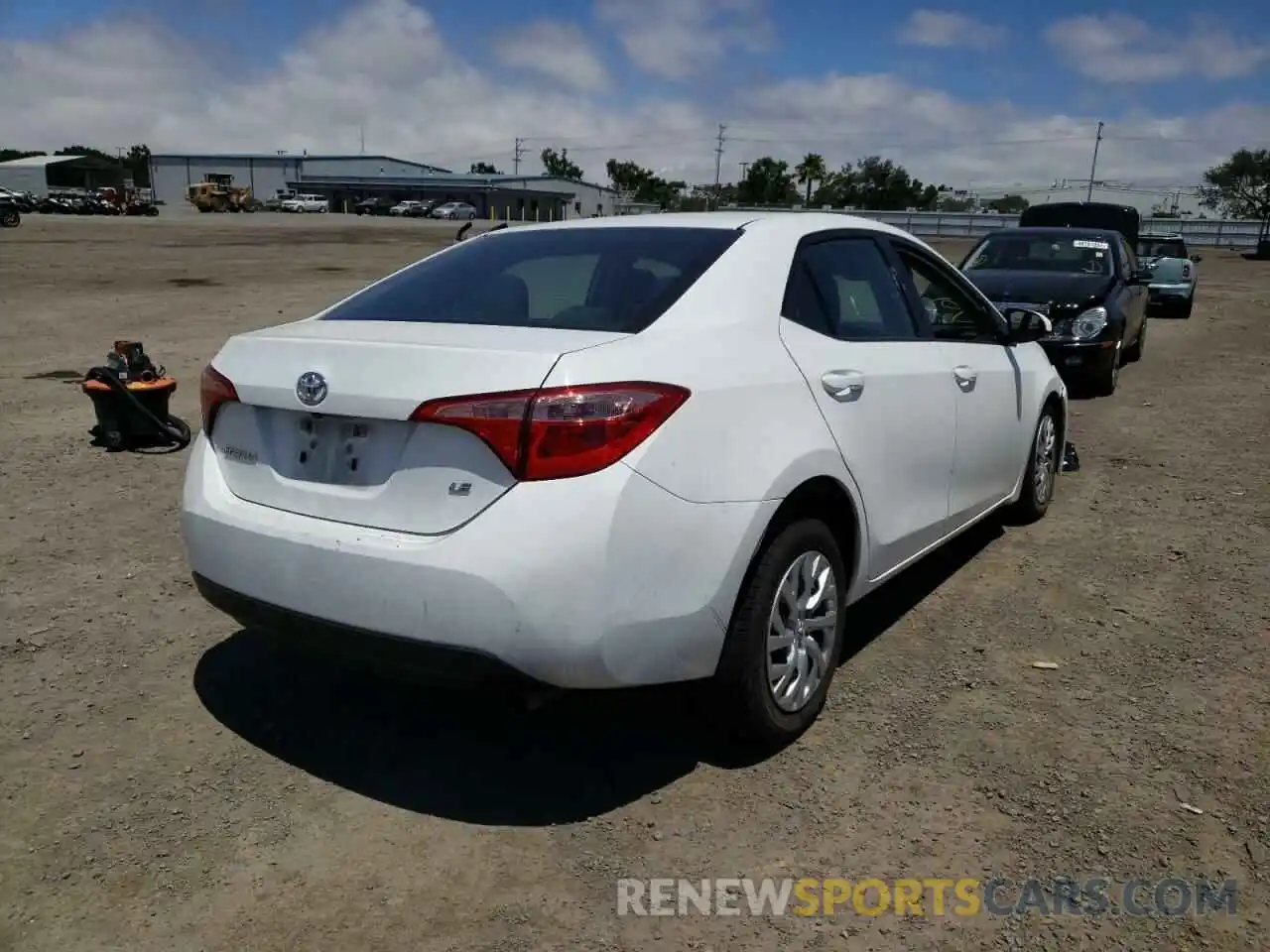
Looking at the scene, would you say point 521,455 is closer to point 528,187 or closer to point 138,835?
point 138,835

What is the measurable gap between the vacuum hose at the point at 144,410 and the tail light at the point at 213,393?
12.8 ft

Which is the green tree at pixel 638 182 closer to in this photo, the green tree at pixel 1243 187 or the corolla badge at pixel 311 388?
the green tree at pixel 1243 187

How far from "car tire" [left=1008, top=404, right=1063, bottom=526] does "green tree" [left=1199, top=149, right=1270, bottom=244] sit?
66.6m

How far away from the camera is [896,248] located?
4.20 metres

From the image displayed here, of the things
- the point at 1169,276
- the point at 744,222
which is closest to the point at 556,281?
the point at 744,222

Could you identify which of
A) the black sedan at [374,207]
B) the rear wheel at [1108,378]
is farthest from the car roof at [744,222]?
the black sedan at [374,207]

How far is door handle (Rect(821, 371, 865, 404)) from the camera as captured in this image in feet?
10.6

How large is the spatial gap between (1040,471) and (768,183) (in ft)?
324

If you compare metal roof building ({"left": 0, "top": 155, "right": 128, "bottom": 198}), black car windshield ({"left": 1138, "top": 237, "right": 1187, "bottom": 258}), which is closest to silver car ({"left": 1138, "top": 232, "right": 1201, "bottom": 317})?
black car windshield ({"left": 1138, "top": 237, "right": 1187, "bottom": 258})

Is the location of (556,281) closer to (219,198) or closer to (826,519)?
(826,519)

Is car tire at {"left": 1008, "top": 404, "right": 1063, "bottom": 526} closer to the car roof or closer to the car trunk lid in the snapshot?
the car roof

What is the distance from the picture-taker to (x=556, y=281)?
3508mm

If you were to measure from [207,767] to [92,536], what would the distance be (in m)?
2.55

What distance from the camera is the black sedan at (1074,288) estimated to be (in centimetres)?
948
